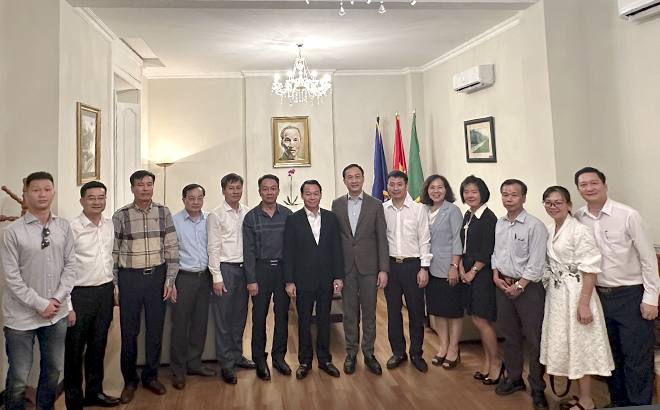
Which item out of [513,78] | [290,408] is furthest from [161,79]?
[290,408]

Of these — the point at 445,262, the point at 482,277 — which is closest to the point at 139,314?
the point at 445,262

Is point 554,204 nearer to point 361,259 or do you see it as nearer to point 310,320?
point 361,259

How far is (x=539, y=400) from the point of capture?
2889 mm

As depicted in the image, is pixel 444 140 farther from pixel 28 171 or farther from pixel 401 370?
pixel 28 171

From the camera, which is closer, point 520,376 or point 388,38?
point 520,376

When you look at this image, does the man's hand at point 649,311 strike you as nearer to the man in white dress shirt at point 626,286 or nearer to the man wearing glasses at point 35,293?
the man in white dress shirt at point 626,286

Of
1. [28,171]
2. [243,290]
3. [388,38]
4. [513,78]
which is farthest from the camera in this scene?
[388,38]

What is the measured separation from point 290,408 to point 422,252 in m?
1.50

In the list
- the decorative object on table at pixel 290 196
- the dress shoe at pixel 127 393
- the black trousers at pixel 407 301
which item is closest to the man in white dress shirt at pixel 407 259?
the black trousers at pixel 407 301

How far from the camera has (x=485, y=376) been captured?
10.8 ft

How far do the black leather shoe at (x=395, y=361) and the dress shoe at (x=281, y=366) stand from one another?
2.61ft

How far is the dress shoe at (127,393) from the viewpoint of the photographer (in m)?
3.08

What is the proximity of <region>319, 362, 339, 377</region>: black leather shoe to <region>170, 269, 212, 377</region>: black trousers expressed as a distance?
0.95 meters

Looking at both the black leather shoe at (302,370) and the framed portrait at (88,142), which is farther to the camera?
the framed portrait at (88,142)
